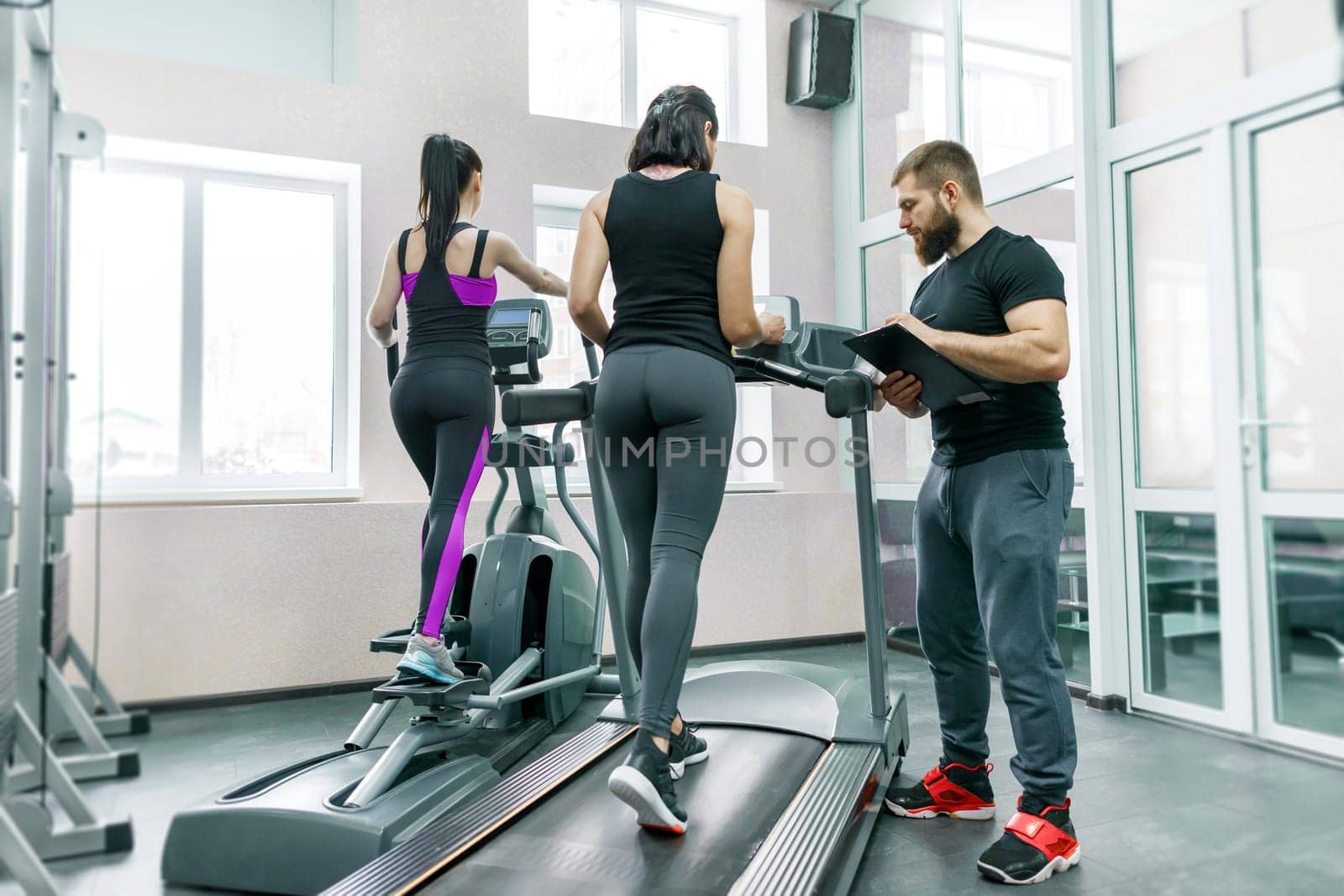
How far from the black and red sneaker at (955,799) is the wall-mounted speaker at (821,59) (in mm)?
3557

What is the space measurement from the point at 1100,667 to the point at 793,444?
1944 mm

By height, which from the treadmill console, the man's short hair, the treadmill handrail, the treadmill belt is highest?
the man's short hair

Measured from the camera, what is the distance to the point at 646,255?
1840 mm

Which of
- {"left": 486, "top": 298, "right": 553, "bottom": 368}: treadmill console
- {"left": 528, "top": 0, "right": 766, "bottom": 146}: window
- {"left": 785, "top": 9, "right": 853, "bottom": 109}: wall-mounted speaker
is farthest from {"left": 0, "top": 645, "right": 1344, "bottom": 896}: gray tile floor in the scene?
{"left": 785, "top": 9, "right": 853, "bottom": 109}: wall-mounted speaker

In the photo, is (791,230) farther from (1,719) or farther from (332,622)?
(1,719)

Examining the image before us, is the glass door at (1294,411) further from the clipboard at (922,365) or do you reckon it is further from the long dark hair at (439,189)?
the long dark hair at (439,189)

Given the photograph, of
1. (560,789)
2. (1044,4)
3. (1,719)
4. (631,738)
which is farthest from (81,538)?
(1044,4)

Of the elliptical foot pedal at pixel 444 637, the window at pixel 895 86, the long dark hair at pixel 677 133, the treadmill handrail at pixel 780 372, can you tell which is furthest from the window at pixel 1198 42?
the elliptical foot pedal at pixel 444 637

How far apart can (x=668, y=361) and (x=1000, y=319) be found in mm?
753

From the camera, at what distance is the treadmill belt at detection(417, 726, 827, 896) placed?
1.59m

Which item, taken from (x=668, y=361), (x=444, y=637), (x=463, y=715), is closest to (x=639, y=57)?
(x=444, y=637)

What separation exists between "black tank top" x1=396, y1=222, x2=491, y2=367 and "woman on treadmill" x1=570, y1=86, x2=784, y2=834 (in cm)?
65

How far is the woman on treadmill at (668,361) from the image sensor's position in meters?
1.79

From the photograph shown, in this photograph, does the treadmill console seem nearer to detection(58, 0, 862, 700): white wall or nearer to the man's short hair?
detection(58, 0, 862, 700): white wall
